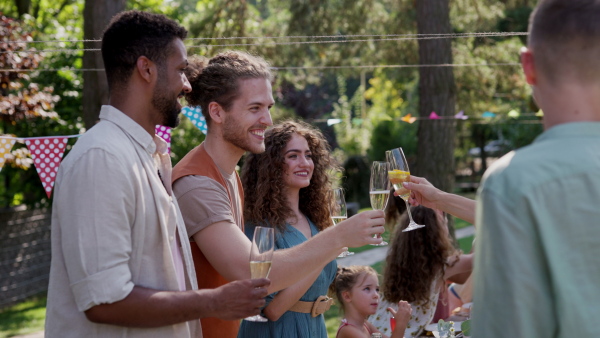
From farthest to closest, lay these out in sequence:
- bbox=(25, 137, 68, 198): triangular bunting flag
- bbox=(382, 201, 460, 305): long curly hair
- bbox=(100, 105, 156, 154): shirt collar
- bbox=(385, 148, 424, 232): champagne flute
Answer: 1. bbox=(25, 137, 68, 198): triangular bunting flag
2. bbox=(382, 201, 460, 305): long curly hair
3. bbox=(385, 148, 424, 232): champagne flute
4. bbox=(100, 105, 156, 154): shirt collar

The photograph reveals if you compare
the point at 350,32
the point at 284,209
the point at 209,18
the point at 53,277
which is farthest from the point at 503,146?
the point at 53,277

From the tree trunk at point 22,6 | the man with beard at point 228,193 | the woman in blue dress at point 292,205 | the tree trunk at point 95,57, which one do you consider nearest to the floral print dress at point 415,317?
the woman in blue dress at point 292,205

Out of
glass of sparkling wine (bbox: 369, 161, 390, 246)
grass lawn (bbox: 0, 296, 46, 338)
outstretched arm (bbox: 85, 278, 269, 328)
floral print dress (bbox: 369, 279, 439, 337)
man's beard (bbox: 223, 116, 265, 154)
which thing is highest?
man's beard (bbox: 223, 116, 265, 154)

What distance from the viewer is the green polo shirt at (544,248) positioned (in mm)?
1428

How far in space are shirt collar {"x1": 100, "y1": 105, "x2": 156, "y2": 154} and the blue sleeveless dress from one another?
124 centimetres

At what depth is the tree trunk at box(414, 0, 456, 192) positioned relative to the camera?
10.2 m

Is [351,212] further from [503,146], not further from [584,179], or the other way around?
[584,179]

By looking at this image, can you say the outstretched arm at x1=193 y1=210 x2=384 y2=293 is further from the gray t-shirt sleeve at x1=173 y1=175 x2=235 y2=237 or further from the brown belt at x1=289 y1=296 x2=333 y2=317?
the brown belt at x1=289 y1=296 x2=333 y2=317

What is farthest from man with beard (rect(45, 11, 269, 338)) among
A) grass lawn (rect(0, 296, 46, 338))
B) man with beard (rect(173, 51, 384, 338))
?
Result: grass lawn (rect(0, 296, 46, 338))

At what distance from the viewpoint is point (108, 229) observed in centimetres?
201

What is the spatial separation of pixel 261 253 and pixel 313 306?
3.77 feet

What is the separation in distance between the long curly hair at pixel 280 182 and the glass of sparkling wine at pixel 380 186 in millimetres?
367

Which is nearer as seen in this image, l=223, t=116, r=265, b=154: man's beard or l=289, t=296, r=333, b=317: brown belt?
l=223, t=116, r=265, b=154: man's beard

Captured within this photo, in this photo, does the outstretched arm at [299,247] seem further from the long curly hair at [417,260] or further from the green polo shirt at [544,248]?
the long curly hair at [417,260]
